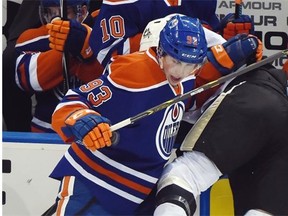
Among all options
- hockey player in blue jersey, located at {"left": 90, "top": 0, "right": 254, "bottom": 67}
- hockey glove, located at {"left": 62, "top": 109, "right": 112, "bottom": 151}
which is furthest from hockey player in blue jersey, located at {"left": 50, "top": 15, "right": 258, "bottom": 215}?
hockey player in blue jersey, located at {"left": 90, "top": 0, "right": 254, "bottom": 67}

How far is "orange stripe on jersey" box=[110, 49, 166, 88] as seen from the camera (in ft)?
6.23

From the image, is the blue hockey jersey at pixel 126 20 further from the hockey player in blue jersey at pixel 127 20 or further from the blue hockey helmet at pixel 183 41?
the blue hockey helmet at pixel 183 41

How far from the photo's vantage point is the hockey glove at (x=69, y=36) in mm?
2441

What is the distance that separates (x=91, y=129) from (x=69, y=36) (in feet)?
2.30

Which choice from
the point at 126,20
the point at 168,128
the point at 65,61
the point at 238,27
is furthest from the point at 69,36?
the point at 168,128

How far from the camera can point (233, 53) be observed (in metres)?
2.07

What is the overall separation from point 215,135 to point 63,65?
0.72 m

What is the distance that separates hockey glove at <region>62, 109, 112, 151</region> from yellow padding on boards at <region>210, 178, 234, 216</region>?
1.92 feet

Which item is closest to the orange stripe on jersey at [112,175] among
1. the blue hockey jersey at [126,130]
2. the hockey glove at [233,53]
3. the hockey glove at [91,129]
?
the blue hockey jersey at [126,130]

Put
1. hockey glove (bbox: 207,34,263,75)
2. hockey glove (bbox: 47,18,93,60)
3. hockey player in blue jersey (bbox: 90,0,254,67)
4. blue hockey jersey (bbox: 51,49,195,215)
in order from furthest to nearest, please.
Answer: hockey glove (bbox: 47,18,93,60) < hockey player in blue jersey (bbox: 90,0,254,67) < hockey glove (bbox: 207,34,263,75) < blue hockey jersey (bbox: 51,49,195,215)

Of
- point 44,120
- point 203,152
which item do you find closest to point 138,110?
point 203,152

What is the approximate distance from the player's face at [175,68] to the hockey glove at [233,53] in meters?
0.19

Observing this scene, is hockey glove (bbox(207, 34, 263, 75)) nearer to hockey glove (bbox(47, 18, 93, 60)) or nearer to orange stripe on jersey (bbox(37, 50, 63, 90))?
hockey glove (bbox(47, 18, 93, 60))

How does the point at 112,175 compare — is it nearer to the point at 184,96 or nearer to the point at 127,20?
the point at 184,96
